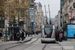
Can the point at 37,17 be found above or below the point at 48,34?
above

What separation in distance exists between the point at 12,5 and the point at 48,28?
17324 millimetres

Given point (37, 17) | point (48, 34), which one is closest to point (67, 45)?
point (48, 34)

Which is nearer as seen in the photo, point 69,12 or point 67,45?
point 67,45

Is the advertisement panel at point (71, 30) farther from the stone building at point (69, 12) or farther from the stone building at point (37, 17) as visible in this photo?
the stone building at point (37, 17)

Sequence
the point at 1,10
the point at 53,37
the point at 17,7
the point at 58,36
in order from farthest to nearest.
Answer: the point at 17,7 → the point at 1,10 → the point at 58,36 → the point at 53,37

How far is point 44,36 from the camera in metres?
26.0

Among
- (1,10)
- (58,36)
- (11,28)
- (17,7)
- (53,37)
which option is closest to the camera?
(53,37)

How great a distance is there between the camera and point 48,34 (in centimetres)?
2591

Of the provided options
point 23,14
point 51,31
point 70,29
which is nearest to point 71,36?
point 70,29

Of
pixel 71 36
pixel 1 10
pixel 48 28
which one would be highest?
pixel 1 10

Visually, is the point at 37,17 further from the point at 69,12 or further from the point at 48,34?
the point at 48,34

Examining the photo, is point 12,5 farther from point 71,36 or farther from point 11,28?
point 71,36

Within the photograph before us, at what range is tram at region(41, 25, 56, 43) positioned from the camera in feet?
84.3

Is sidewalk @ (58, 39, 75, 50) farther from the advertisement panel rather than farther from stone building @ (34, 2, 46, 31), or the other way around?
stone building @ (34, 2, 46, 31)
